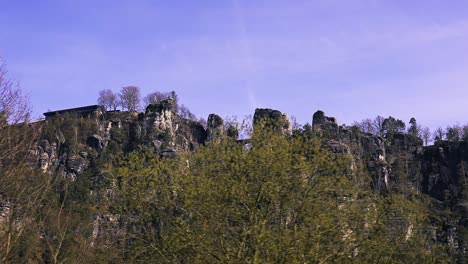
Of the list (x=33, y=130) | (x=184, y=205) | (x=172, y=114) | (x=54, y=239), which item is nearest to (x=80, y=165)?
(x=172, y=114)

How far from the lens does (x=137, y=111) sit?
→ 109938 millimetres

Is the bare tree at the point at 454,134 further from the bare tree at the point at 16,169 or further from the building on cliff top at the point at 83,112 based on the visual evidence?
the bare tree at the point at 16,169

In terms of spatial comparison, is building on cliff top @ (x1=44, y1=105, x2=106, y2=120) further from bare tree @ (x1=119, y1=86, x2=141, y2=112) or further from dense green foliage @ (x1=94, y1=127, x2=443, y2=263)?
dense green foliage @ (x1=94, y1=127, x2=443, y2=263)

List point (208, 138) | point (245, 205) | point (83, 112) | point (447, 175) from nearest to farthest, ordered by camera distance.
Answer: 1. point (245, 205)
2. point (208, 138)
3. point (447, 175)
4. point (83, 112)

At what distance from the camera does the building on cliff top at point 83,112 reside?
337 ft

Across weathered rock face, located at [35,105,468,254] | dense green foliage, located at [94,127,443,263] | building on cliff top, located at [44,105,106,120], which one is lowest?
dense green foliage, located at [94,127,443,263]

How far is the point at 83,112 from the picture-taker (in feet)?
346

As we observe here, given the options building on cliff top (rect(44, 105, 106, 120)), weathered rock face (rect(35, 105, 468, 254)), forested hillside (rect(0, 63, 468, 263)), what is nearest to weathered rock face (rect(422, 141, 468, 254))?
weathered rock face (rect(35, 105, 468, 254))

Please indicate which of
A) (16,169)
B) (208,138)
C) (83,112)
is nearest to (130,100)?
(83,112)

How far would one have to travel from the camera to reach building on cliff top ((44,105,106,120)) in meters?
103

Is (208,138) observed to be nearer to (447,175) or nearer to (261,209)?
(447,175)

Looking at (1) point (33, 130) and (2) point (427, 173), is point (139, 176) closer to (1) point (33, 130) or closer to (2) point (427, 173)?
(1) point (33, 130)

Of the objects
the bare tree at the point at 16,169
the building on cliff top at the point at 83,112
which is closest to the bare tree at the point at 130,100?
the building on cliff top at the point at 83,112

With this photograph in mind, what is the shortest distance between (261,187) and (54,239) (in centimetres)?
2618
